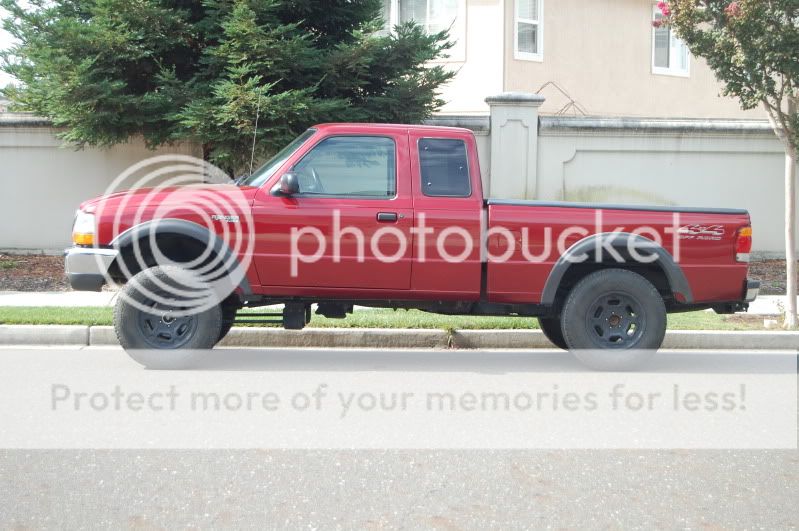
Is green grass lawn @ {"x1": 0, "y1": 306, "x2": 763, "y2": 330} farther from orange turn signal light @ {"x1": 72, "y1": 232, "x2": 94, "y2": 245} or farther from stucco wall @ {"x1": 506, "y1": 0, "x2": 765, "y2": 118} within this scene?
stucco wall @ {"x1": 506, "y1": 0, "x2": 765, "y2": 118}

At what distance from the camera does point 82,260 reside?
7.60 m

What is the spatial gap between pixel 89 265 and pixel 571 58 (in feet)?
50.2

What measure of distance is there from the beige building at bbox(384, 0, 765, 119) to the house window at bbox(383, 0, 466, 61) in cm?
2

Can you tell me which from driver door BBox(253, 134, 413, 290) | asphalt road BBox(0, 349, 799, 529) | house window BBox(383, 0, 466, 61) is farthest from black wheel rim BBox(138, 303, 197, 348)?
house window BBox(383, 0, 466, 61)

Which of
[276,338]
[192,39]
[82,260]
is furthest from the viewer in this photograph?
[192,39]

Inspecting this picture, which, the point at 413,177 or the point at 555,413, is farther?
the point at 413,177

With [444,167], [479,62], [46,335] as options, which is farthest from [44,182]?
[444,167]

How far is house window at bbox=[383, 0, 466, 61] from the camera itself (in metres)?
19.4

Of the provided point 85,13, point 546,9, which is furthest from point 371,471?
point 546,9

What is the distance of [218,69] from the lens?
530 inches

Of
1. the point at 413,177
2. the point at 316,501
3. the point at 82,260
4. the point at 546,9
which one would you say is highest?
the point at 546,9

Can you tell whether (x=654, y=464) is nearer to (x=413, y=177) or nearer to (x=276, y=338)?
(x=413, y=177)

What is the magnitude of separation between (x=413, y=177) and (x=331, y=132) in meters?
0.82

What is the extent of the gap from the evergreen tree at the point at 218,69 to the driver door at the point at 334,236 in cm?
496
